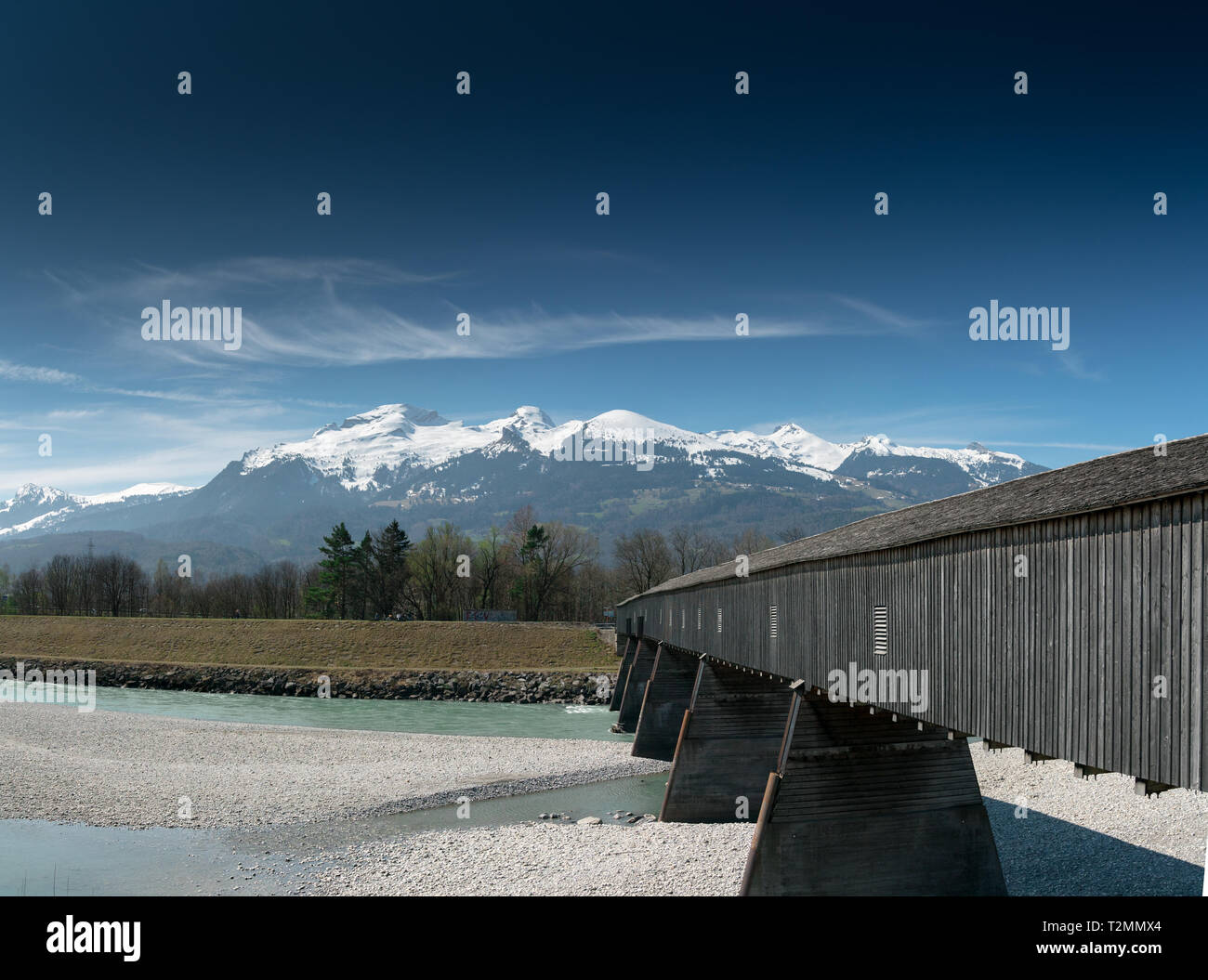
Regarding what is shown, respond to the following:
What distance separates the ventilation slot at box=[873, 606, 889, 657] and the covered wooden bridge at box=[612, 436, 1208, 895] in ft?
0.16

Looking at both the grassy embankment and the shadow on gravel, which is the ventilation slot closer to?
the shadow on gravel

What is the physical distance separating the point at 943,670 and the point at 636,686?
98.6 feet

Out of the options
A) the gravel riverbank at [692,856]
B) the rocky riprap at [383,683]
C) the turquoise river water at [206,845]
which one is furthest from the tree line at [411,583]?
the gravel riverbank at [692,856]

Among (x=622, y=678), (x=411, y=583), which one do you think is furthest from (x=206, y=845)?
(x=411, y=583)

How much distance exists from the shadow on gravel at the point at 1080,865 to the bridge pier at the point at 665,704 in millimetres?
14024

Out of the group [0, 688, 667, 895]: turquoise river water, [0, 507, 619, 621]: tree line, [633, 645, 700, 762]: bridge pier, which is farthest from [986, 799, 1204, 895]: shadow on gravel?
[0, 507, 619, 621]: tree line

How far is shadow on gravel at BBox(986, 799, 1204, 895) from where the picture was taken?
17.5 meters

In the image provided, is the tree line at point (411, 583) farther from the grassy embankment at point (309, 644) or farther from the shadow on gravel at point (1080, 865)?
the shadow on gravel at point (1080, 865)

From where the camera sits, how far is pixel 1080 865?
18859 mm

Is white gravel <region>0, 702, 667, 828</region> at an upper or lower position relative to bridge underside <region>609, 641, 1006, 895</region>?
lower

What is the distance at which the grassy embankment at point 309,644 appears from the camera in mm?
63438

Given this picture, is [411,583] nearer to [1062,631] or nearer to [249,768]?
[249,768]

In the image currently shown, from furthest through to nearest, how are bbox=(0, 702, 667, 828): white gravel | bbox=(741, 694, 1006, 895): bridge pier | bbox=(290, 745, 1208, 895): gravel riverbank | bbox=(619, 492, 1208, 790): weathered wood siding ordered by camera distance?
bbox=(0, 702, 667, 828): white gravel
bbox=(290, 745, 1208, 895): gravel riverbank
bbox=(741, 694, 1006, 895): bridge pier
bbox=(619, 492, 1208, 790): weathered wood siding
